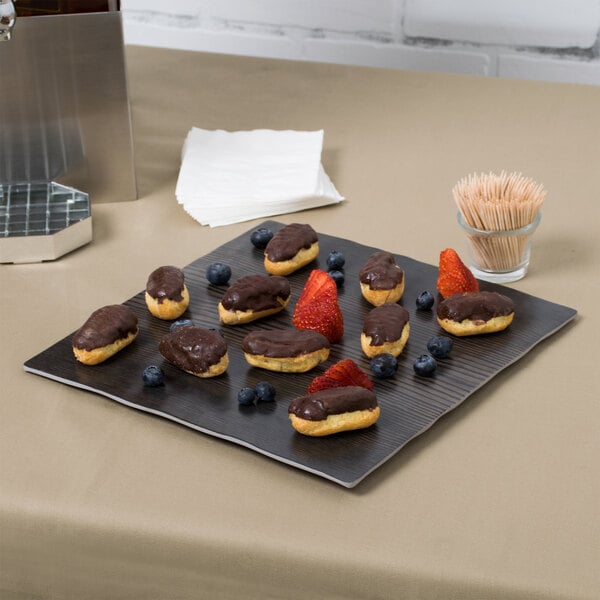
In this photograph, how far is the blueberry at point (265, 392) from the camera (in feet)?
2.66

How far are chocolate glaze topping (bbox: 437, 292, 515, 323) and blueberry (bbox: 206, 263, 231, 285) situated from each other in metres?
0.21

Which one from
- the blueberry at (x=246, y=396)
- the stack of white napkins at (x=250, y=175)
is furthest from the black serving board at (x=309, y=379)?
the stack of white napkins at (x=250, y=175)

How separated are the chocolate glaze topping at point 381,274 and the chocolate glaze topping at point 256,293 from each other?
72mm

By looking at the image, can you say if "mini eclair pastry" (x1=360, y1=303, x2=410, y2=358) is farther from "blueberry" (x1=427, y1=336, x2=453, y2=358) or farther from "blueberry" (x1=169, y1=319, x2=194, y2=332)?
"blueberry" (x1=169, y1=319, x2=194, y2=332)

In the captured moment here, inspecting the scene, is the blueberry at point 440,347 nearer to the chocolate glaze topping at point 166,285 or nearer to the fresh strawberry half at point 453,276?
the fresh strawberry half at point 453,276

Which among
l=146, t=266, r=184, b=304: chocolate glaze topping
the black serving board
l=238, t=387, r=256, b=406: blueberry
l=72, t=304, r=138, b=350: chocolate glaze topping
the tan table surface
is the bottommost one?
the tan table surface

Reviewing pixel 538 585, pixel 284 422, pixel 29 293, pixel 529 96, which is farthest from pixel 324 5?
pixel 538 585

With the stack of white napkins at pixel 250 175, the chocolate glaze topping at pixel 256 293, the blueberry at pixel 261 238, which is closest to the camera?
the chocolate glaze topping at pixel 256 293

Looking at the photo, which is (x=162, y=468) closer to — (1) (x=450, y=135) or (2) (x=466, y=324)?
(2) (x=466, y=324)

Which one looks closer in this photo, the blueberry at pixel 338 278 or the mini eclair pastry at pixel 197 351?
the mini eclair pastry at pixel 197 351

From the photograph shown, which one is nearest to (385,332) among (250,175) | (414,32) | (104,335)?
(104,335)

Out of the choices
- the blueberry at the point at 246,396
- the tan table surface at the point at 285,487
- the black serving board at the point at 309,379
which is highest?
the blueberry at the point at 246,396

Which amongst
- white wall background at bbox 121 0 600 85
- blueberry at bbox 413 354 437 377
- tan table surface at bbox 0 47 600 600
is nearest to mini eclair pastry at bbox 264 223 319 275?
tan table surface at bbox 0 47 600 600

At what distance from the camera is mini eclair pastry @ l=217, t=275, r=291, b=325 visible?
92cm
